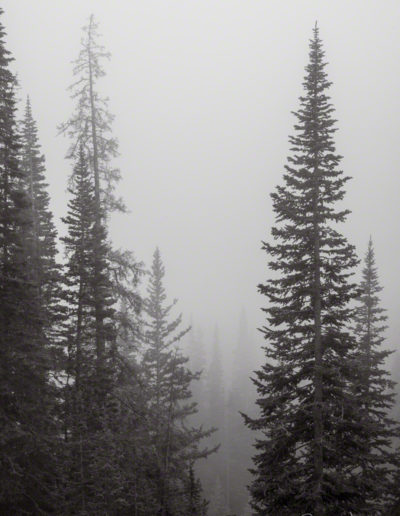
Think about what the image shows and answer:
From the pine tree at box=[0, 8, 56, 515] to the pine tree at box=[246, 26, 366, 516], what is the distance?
667 centimetres

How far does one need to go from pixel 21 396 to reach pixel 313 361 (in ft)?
30.7

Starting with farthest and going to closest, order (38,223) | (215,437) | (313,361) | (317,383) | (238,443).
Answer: (215,437) < (238,443) < (38,223) < (313,361) < (317,383)

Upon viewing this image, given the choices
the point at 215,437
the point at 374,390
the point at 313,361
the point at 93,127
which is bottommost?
the point at 215,437

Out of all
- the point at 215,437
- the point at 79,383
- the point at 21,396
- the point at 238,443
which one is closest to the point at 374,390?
the point at 79,383

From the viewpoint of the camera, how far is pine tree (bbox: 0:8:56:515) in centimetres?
1230

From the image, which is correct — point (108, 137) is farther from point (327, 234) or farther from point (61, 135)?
point (327, 234)

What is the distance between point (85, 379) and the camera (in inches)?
646

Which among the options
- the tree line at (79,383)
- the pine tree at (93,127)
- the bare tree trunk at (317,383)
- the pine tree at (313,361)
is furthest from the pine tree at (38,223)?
the bare tree trunk at (317,383)

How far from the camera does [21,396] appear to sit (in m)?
13.4

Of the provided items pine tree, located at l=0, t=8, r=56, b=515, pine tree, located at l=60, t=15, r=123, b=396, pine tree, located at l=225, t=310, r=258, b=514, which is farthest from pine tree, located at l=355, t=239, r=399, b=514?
pine tree, located at l=225, t=310, r=258, b=514

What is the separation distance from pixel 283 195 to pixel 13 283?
9.29 meters

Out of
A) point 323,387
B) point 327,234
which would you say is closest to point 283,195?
point 327,234

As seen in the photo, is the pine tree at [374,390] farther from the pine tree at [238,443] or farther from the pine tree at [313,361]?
the pine tree at [238,443]

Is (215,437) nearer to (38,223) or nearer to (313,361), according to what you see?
(38,223)
